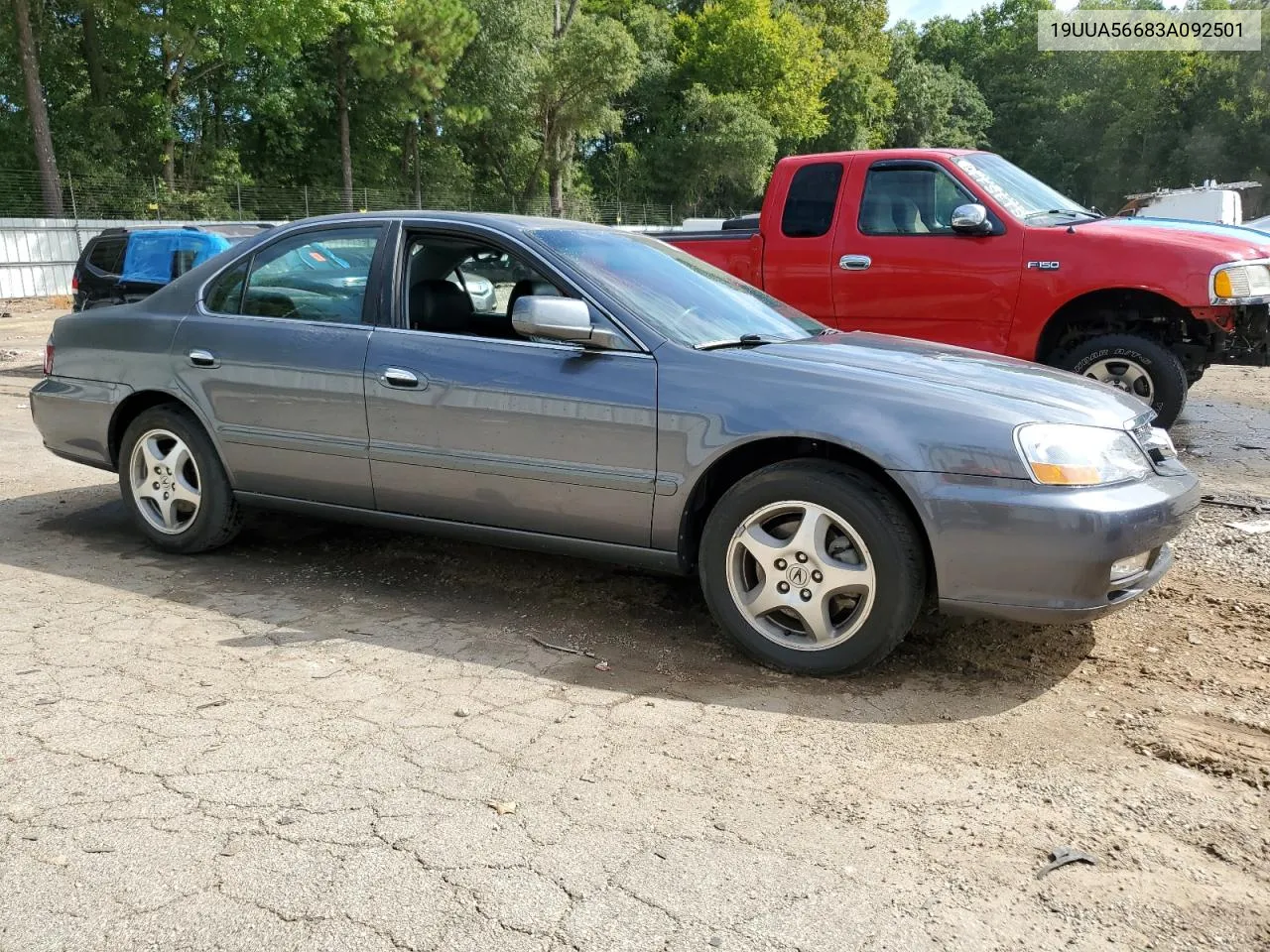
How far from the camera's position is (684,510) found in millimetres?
3836

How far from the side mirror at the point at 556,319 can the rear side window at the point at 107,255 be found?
10.6 meters

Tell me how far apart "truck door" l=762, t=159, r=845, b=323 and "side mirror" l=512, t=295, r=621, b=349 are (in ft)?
13.9

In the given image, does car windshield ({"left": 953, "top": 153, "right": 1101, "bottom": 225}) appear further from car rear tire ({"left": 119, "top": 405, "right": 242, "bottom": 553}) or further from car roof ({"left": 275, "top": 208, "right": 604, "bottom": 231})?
car rear tire ({"left": 119, "top": 405, "right": 242, "bottom": 553})

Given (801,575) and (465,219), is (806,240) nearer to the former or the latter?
(465,219)

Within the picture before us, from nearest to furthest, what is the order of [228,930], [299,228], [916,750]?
[228,930], [916,750], [299,228]

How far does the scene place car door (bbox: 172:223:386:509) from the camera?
4477 millimetres

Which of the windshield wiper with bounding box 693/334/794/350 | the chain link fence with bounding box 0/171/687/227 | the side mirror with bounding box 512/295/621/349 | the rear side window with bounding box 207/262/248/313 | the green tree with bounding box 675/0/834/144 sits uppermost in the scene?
the green tree with bounding box 675/0/834/144

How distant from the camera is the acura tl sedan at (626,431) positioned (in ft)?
11.2

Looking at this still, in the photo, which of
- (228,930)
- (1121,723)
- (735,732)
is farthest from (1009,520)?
(228,930)

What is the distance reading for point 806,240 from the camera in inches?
311

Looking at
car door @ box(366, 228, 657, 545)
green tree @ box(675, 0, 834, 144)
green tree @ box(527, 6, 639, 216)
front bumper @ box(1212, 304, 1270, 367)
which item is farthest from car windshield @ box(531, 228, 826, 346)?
green tree @ box(675, 0, 834, 144)

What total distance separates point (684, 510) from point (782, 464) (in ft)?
1.31

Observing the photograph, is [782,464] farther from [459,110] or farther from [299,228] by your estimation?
[459,110]

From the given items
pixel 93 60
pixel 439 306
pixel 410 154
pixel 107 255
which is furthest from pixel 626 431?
pixel 410 154
